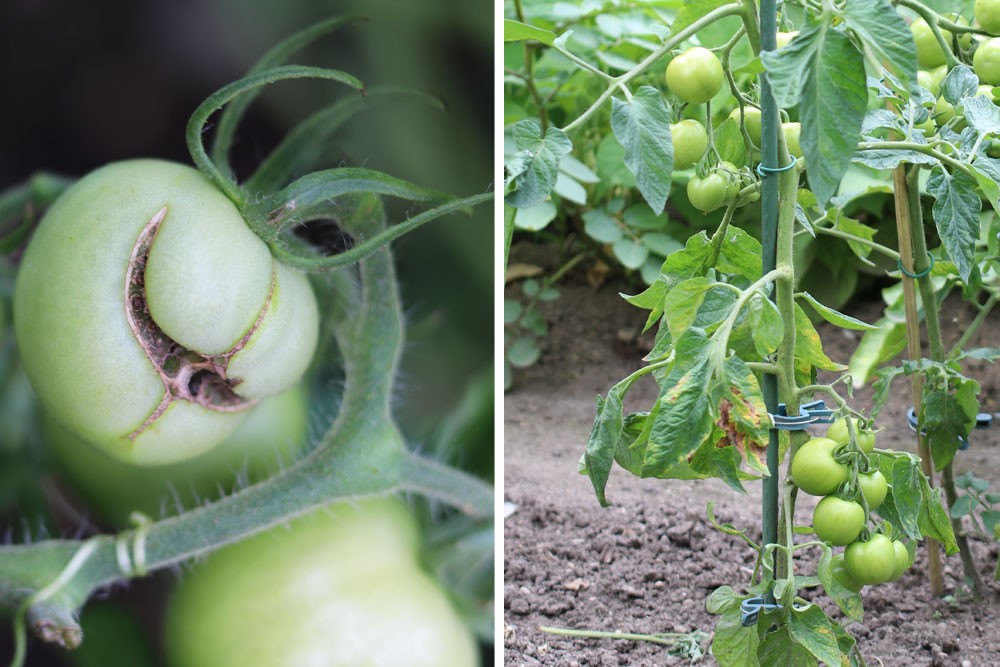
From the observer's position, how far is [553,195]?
244 cm

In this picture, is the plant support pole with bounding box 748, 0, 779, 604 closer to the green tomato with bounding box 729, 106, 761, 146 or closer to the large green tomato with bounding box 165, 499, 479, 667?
the green tomato with bounding box 729, 106, 761, 146

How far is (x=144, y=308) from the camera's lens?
854mm

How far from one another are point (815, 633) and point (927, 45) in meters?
0.73

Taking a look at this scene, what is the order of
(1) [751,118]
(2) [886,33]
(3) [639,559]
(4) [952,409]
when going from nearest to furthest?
(2) [886,33] < (1) [751,118] < (4) [952,409] < (3) [639,559]

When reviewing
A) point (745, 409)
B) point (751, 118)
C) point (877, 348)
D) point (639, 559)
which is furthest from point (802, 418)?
point (877, 348)

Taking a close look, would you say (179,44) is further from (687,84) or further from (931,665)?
(931,665)

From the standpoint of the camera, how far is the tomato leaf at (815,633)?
Answer: 1.04m

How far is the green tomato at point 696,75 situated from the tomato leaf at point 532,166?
0.40 feet

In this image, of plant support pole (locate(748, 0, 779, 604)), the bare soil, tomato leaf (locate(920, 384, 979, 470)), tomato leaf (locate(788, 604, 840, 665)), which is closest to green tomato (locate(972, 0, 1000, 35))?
plant support pole (locate(748, 0, 779, 604))

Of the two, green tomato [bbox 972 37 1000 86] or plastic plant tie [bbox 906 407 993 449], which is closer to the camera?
green tomato [bbox 972 37 1000 86]

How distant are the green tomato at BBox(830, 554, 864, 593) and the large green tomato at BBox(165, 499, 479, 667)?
0.38 m

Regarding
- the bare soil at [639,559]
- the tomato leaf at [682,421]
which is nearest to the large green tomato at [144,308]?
the tomato leaf at [682,421]

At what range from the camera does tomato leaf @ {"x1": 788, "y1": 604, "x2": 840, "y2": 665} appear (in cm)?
104

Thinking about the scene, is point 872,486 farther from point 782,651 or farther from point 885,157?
point 885,157
